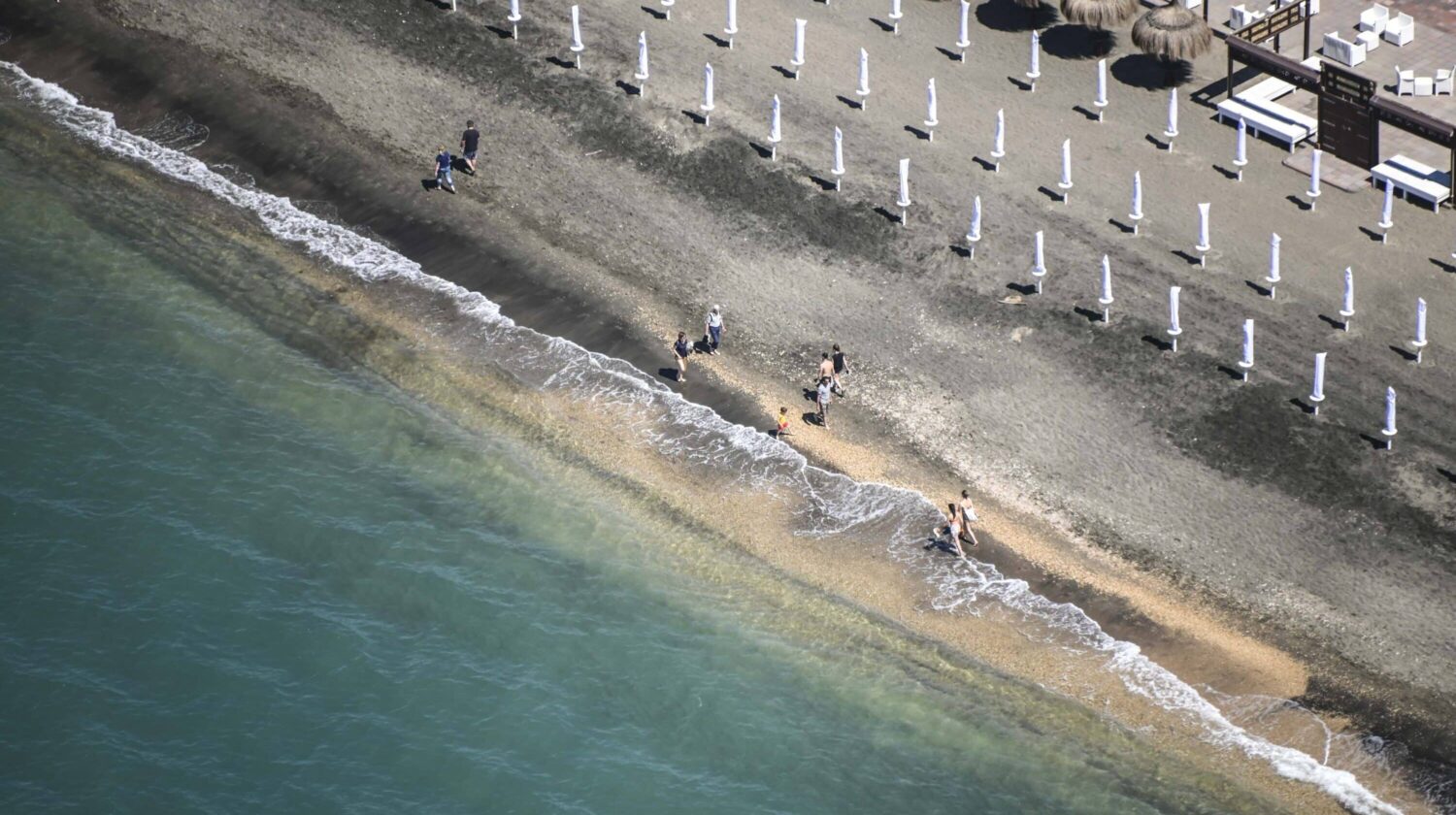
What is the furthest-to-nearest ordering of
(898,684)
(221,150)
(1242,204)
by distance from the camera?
(221,150), (1242,204), (898,684)

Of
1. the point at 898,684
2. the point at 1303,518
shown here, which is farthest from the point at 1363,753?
the point at 898,684

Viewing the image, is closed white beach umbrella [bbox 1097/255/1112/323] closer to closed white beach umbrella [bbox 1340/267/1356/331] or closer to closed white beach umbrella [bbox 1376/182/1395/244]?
closed white beach umbrella [bbox 1340/267/1356/331]

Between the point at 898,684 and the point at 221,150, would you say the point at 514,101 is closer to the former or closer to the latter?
the point at 221,150

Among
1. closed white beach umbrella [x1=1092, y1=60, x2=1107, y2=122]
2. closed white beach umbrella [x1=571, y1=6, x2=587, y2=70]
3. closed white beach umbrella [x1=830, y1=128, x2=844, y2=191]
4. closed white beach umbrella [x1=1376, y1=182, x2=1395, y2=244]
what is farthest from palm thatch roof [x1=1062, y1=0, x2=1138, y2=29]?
closed white beach umbrella [x1=571, y1=6, x2=587, y2=70]

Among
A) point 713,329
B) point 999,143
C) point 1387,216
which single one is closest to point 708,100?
point 999,143

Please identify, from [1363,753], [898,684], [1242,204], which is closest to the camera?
[1363,753]

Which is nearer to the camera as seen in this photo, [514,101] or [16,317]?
[16,317]

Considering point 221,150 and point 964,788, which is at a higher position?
point 221,150
